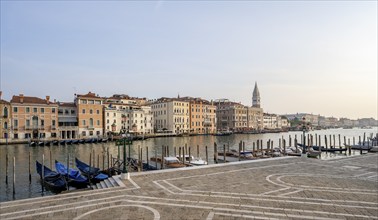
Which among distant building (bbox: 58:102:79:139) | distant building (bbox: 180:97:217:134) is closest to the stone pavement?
distant building (bbox: 58:102:79:139)

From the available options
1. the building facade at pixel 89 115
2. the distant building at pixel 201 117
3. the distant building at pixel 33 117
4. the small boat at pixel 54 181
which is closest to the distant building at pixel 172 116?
the distant building at pixel 201 117

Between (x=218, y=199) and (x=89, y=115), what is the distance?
52158 millimetres

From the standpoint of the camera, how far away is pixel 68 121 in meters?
54.7

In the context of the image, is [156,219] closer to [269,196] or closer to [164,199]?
[164,199]

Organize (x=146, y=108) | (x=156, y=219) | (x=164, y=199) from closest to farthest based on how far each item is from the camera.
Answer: (x=156, y=219)
(x=164, y=199)
(x=146, y=108)

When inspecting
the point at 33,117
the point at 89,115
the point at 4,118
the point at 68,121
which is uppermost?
the point at 89,115

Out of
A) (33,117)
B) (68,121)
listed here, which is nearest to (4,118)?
(33,117)

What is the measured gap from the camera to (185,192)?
9.13 meters

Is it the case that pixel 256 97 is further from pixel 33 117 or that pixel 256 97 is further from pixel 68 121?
pixel 33 117

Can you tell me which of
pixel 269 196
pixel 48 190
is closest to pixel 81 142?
pixel 48 190

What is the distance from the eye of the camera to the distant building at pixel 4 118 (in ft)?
151

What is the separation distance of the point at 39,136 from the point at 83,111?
9.59 meters

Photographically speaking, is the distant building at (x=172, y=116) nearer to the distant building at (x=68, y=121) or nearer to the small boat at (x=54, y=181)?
the distant building at (x=68, y=121)

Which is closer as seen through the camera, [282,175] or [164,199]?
[164,199]
